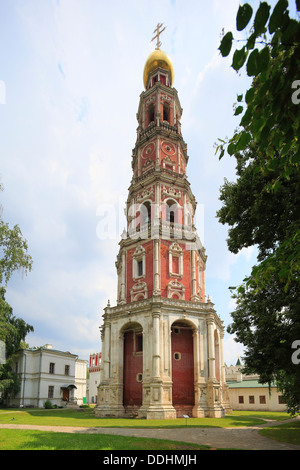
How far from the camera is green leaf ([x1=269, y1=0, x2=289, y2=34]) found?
449 cm

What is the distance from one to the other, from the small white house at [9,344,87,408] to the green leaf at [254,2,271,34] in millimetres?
45807

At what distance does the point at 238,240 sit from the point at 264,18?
13.2 m

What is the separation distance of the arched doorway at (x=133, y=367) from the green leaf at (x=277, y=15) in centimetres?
3133

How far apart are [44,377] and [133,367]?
16.6 m

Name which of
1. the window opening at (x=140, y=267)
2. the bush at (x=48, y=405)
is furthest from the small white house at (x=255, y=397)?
the bush at (x=48, y=405)

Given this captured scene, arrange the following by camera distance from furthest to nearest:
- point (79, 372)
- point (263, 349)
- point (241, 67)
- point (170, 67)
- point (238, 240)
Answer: point (79, 372) < point (170, 67) < point (238, 240) < point (263, 349) < point (241, 67)

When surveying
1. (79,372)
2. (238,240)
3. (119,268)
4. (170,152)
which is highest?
(170,152)

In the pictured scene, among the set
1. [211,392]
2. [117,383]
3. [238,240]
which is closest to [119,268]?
[117,383]

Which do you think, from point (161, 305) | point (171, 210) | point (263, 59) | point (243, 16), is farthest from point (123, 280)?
point (243, 16)

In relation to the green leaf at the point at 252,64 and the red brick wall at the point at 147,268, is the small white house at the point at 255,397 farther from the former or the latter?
the green leaf at the point at 252,64

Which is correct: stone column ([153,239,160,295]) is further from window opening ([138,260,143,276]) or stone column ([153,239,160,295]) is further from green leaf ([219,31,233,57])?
green leaf ([219,31,233,57])

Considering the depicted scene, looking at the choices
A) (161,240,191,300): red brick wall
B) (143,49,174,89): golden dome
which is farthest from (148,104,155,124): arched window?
(161,240,191,300): red brick wall

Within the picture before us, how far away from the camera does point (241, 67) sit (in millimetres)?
5031

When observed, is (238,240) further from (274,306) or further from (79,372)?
(79,372)
